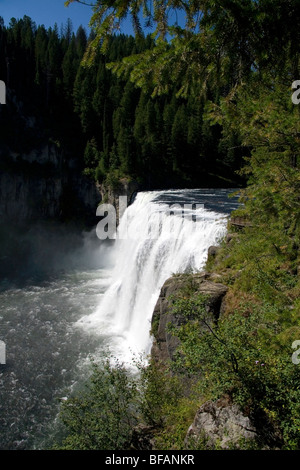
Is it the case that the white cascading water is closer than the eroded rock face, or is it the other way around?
the eroded rock face

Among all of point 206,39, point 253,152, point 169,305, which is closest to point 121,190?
point 169,305

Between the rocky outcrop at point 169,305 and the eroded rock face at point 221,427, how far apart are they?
3.38 meters

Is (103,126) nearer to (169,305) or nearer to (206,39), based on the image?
(169,305)

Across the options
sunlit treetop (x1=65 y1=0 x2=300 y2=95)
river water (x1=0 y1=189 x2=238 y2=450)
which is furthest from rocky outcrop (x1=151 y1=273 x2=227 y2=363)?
sunlit treetop (x1=65 y1=0 x2=300 y2=95)

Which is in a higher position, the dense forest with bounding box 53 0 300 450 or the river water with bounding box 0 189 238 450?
the dense forest with bounding box 53 0 300 450

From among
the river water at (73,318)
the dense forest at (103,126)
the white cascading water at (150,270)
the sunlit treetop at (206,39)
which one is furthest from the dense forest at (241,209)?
the dense forest at (103,126)

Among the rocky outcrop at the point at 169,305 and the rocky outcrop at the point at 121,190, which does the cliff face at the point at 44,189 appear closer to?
the rocky outcrop at the point at 121,190

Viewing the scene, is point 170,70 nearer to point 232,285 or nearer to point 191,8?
point 191,8

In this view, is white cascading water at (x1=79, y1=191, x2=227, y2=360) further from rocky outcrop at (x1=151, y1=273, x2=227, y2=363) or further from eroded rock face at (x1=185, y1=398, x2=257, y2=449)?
eroded rock face at (x1=185, y1=398, x2=257, y2=449)

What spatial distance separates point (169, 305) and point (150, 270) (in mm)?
9549

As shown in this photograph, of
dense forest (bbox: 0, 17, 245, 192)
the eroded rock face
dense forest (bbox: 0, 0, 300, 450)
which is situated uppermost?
dense forest (bbox: 0, 17, 245, 192)

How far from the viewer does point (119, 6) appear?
335cm

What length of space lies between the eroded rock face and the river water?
378 centimetres

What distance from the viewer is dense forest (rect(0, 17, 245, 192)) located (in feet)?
138
